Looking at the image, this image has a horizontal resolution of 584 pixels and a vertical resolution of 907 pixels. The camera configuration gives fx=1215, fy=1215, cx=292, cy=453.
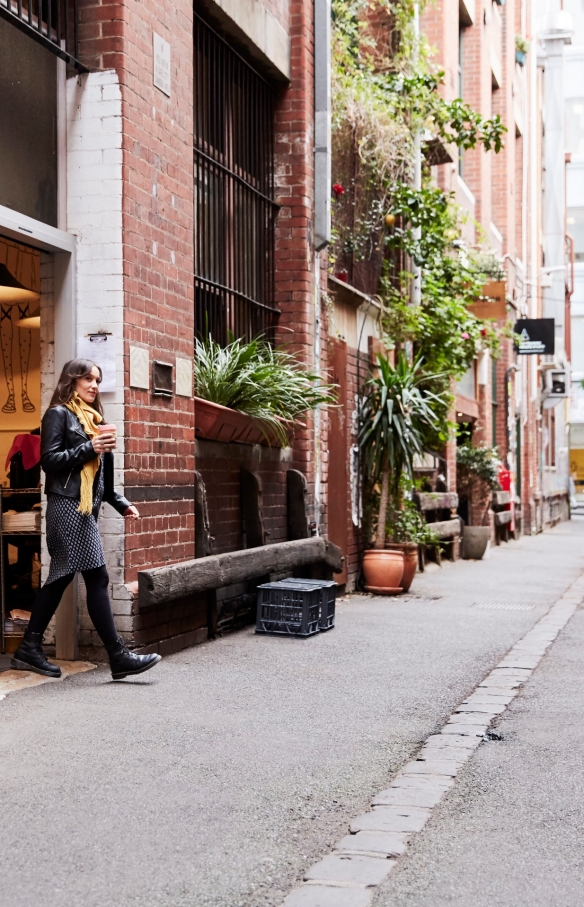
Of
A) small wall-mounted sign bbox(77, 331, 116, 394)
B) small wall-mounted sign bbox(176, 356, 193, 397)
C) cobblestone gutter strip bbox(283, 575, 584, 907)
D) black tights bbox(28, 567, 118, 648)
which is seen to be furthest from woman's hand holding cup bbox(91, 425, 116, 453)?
cobblestone gutter strip bbox(283, 575, 584, 907)

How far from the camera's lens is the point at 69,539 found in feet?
21.2

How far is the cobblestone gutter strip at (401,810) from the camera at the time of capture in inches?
133

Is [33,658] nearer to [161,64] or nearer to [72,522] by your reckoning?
[72,522]

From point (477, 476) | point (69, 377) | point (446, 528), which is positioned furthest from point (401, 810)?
point (477, 476)

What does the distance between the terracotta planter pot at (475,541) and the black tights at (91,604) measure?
40.7 feet

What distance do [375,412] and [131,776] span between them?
331 inches

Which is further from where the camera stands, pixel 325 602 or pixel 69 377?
pixel 325 602

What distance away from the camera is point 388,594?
40.4 feet

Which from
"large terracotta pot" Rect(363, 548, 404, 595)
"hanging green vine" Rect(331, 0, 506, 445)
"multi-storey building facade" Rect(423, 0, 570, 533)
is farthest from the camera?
"multi-storey building facade" Rect(423, 0, 570, 533)

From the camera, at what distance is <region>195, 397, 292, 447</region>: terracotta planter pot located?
8484mm

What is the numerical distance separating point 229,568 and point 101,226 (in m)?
2.54

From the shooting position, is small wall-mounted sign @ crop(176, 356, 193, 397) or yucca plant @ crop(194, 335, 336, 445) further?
yucca plant @ crop(194, 335, 336, 445)

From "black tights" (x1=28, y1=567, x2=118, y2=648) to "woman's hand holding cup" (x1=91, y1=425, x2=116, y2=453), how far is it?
2.16 ft

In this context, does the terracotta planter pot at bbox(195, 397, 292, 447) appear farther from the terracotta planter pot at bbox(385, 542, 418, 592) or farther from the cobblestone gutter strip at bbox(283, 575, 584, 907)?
the terracotta planter pot at bbox(385, 542, 418, 592)
